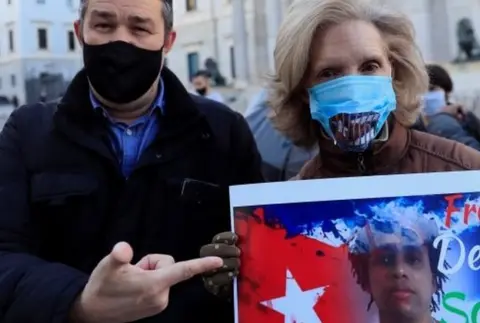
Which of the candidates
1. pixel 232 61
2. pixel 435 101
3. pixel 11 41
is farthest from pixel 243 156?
pixel 11 41

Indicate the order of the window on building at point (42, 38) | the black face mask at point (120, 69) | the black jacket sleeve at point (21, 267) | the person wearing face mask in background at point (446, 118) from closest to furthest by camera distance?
the black jacket sleeve at point (21, 267) < the black face mask at point (120, 69) < the person wearing face mask in background at point (446, 118) < the window on building at point (42, 38)

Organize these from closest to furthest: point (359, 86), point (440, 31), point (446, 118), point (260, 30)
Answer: point (359, 86) < point (446, 118) < point (440, 31) < point (260, 30)

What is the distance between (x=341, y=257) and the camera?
1.65 meters

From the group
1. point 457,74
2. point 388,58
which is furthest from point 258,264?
point 457,74

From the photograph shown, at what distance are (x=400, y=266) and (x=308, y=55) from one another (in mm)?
568

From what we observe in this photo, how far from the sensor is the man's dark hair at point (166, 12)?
6.18 ft

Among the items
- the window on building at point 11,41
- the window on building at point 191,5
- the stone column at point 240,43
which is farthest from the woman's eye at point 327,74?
the window on building at point 11,41

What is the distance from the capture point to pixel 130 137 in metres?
1.91

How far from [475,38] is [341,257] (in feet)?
72.8

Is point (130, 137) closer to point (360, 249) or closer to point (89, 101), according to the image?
point (89, 101)

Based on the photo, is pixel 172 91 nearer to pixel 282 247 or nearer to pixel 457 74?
pixel 282 247

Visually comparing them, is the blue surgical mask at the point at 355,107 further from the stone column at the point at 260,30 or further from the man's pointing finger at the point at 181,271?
the stone column at the point at 260,30

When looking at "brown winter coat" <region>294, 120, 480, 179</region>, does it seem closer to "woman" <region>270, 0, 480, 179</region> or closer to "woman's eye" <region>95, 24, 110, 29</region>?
"woman" <region>270, 0, 480, 179</region>

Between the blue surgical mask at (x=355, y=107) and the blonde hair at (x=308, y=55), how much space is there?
4.4 inches
